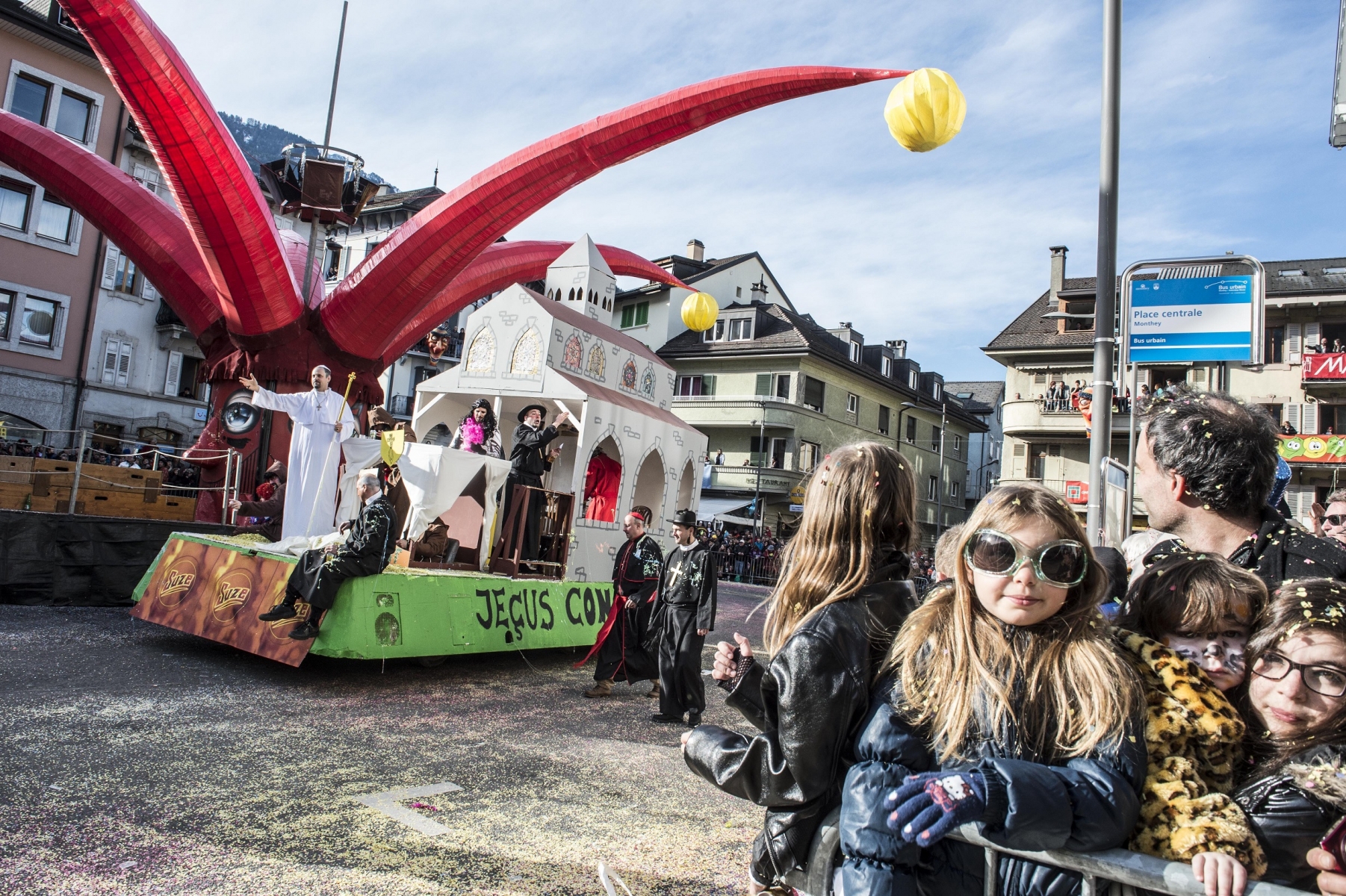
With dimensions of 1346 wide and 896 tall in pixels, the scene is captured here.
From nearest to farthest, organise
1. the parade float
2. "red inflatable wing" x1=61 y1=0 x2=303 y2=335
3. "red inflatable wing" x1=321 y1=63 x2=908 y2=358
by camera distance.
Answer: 1. the parade float
2. "red inflatable wing" x1=61 y1=0 x2=303 y2=335
3. "red inflatable wing" x1=321 y1=63 x2=908 y2=358

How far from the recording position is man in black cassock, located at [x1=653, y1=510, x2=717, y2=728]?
23.8 ft

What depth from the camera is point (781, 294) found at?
49938mm

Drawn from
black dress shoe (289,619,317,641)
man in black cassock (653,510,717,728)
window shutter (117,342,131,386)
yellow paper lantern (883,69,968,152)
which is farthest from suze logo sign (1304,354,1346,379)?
window shutter (117,342,131,386)

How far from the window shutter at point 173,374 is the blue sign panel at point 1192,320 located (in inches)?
1240

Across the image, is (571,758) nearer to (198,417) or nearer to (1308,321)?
(198,417)

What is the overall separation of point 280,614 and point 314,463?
249 centimetres

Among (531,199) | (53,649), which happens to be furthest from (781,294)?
(53,649)

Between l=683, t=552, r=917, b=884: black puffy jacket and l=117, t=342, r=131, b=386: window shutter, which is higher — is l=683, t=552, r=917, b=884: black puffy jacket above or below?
below

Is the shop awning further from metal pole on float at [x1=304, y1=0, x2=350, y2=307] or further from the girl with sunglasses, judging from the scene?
the girl with sunglasses

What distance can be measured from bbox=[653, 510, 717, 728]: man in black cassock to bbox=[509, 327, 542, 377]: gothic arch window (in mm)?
4761

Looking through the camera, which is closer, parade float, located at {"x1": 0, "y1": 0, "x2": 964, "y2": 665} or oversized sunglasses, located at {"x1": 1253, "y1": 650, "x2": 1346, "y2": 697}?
oversized sunglasses, located at {"x1": 1253, "y1": 650, "x2": 1346, "y2": 697}

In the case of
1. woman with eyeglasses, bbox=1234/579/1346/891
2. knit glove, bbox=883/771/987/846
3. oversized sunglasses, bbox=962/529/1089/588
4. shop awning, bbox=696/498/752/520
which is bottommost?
knit glove, bbox=883/771/987/846

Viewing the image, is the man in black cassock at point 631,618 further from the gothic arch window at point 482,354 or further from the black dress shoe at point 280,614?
the gothic arch window at point 482,354

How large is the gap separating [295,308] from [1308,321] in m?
34.2
